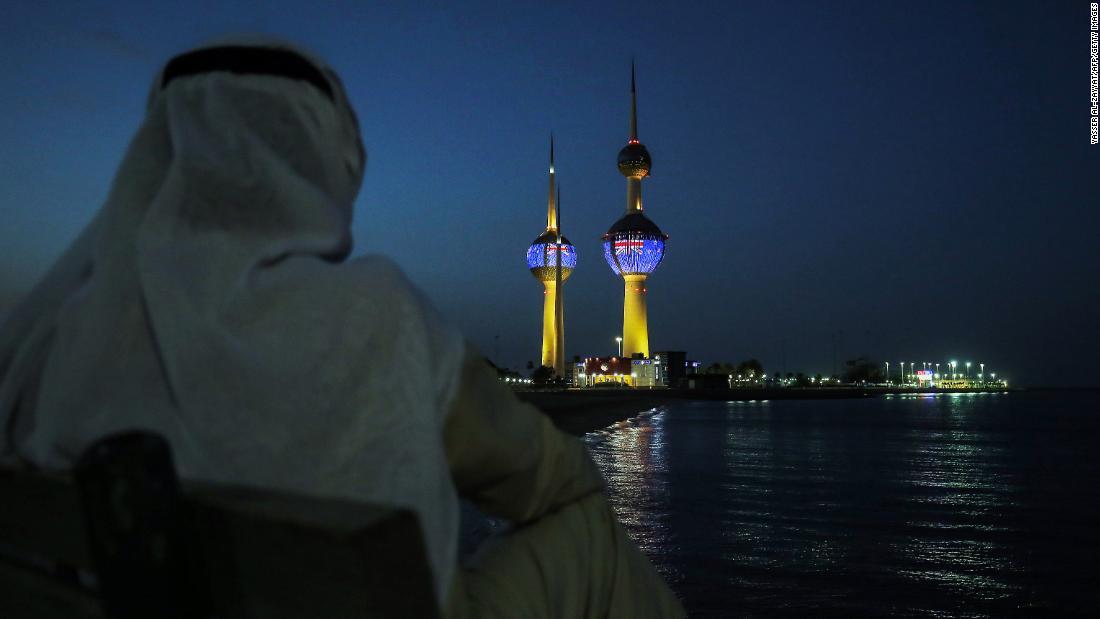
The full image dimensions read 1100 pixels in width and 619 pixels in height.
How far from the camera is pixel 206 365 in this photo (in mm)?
1181

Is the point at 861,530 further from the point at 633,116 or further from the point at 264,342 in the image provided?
the point at 633,116

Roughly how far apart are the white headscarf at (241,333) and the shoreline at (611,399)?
75 cm

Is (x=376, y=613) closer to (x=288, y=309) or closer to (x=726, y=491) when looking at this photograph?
(x=288, y=309)

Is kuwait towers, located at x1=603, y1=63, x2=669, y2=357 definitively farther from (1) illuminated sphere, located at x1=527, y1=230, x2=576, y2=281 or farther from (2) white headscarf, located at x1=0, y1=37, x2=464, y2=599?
(2) white headscarf, located at x1=0, y1=37, x2=464, y2=599

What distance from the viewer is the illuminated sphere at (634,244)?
111m

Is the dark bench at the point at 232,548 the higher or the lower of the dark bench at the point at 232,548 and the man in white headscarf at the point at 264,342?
the lower

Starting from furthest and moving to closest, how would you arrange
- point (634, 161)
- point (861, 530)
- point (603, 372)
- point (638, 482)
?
point (634, 161) → point (603, 372) → point (638, 482) → point (861, 530)

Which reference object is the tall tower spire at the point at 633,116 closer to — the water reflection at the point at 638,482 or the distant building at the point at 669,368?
the distant building at the point at 669,368

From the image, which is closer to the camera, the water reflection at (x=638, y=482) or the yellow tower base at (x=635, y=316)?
the water reflection at (x=638, y=482)

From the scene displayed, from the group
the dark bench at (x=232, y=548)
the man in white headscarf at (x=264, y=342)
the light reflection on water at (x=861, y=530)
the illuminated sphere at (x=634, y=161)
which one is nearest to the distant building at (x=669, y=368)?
the illuminated sphere at (x=634, y=161)

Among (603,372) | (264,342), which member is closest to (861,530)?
(264,342)

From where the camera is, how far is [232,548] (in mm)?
874

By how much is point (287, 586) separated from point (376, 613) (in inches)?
3.9

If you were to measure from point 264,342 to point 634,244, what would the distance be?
111 meters
